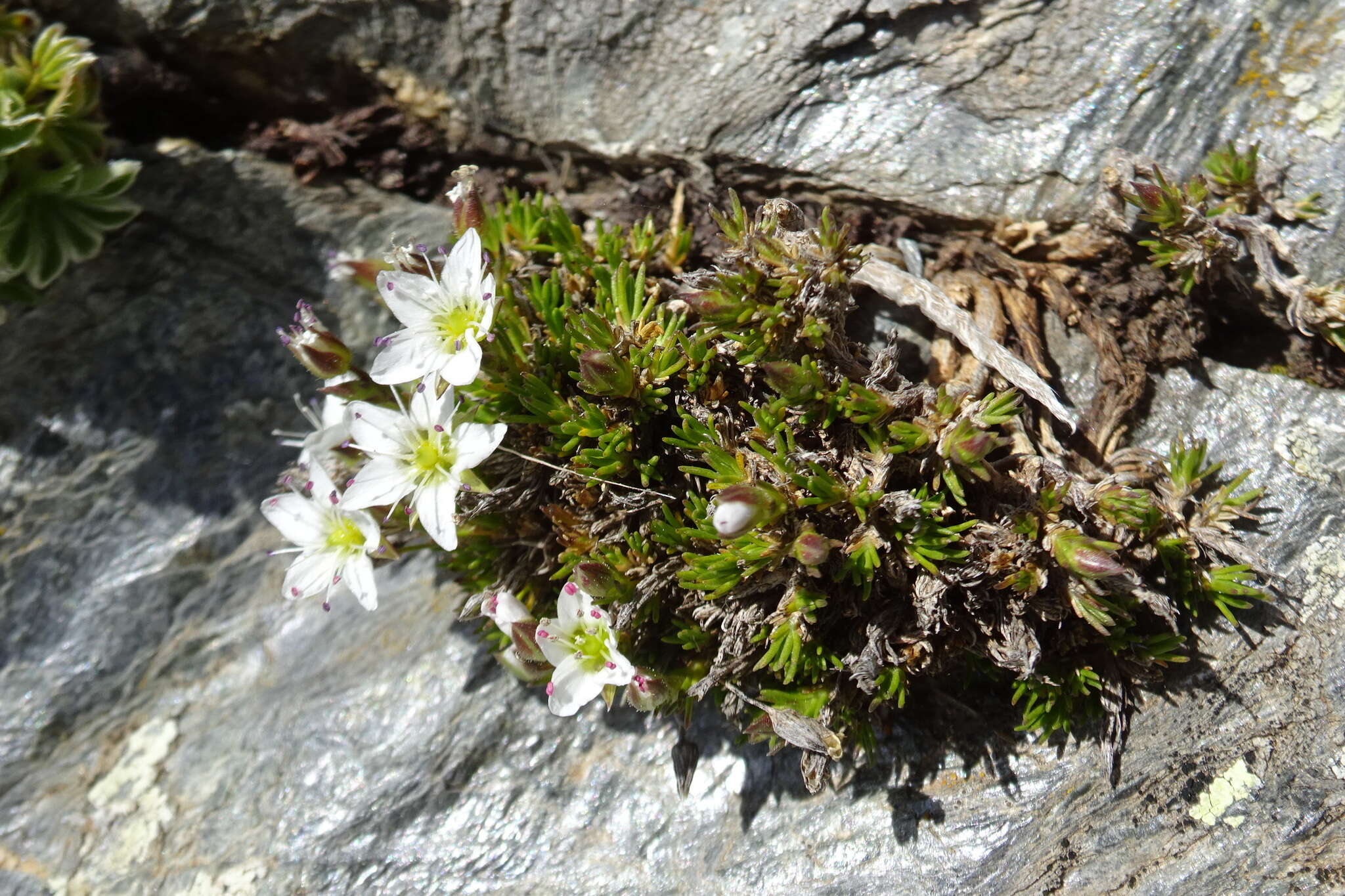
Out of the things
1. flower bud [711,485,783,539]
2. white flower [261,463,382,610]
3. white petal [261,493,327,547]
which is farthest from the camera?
white petal [261,493,327,547]

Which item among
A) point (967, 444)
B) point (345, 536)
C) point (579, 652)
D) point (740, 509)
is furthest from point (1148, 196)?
point (345, 536)

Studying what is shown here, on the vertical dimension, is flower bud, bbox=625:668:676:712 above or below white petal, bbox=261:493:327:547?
below

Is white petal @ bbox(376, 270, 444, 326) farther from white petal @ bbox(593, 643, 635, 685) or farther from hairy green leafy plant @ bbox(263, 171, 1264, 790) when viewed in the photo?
white petal @ bbox(593, 643, 635, 685)

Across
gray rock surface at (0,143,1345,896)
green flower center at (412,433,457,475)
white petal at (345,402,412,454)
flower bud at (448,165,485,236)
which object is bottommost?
gray rock surface at (0,143,1345,896)

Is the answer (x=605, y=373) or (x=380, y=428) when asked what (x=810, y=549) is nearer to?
(x=605, y=373)

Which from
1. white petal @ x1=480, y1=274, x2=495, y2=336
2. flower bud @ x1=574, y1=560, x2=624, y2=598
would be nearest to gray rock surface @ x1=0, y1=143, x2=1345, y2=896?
flower bud @ x1=574, y1=560, x2=624, y2=598

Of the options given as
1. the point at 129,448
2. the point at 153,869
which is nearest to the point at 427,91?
the point at 129,448

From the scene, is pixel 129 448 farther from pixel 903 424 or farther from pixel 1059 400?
Answer: pixel 1059 400

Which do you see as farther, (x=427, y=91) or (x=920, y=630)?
(x=427, y=91)
